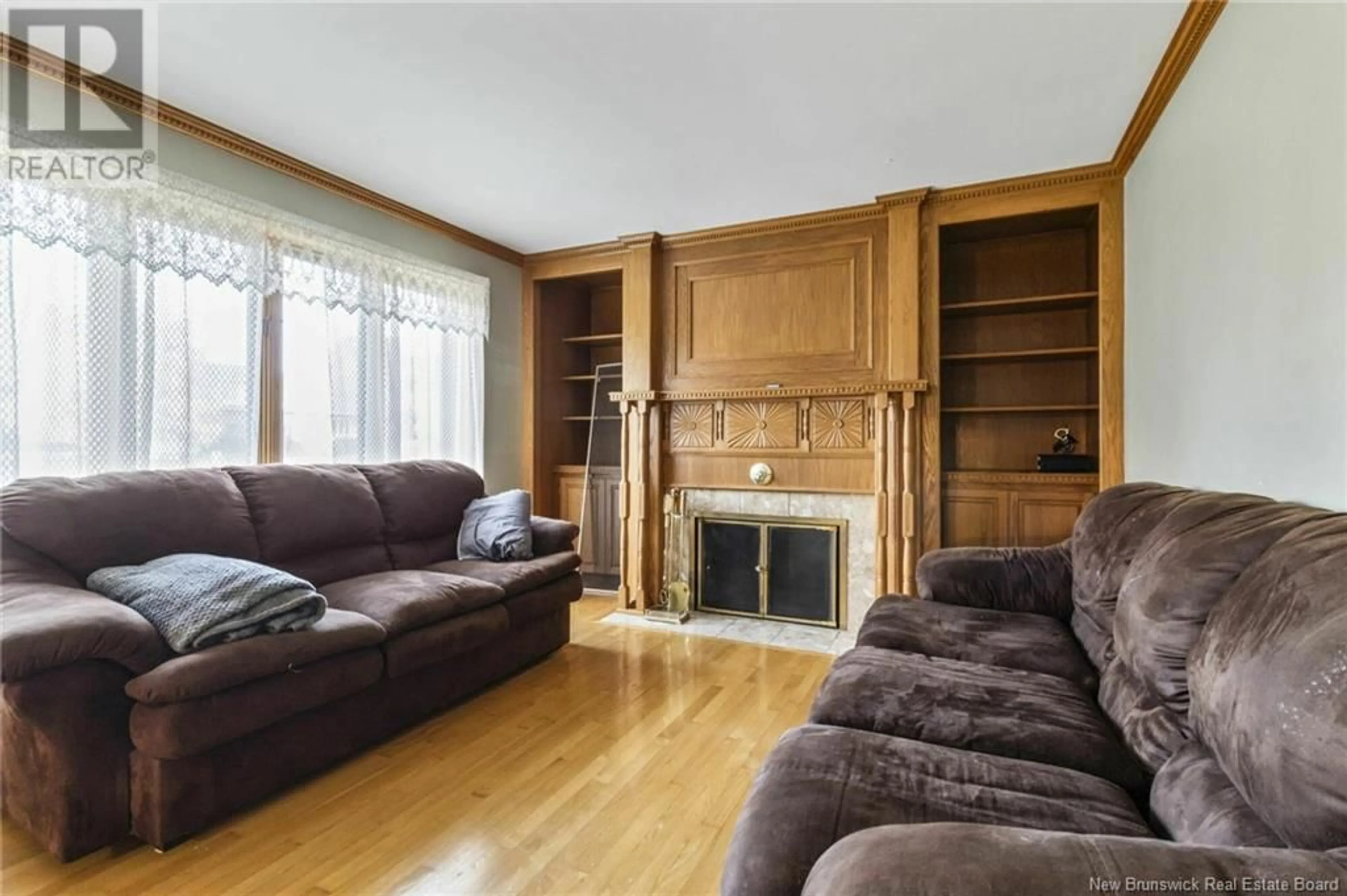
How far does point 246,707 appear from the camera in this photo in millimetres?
1704

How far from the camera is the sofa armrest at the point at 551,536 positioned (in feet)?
10.5

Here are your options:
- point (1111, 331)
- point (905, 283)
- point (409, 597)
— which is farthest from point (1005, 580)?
point (409, 597)

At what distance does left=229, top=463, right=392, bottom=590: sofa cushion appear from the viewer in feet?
8.12

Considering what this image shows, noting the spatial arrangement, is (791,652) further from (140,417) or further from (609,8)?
(140,417)

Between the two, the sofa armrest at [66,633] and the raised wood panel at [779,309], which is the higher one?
the raised wood panel at [779,309]

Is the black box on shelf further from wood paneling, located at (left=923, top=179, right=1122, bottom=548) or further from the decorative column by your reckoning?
the decorative column

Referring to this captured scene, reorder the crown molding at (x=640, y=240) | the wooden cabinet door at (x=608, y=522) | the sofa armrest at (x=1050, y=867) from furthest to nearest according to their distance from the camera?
the wooden cabinet door at (x=608, y=522), the crown molding at (x=640, y=240), the sofa armrest at (x=1050, y=867)

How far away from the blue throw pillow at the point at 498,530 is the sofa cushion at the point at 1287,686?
8.51 feet

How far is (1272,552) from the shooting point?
1.08m

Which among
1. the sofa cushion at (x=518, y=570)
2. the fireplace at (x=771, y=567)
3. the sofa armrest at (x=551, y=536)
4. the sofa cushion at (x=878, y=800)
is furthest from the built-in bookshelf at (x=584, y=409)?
the sofa cushion at (x=878, y=800)

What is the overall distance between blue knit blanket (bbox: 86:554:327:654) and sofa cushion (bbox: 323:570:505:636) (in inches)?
10.2

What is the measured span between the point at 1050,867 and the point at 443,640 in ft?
6.88

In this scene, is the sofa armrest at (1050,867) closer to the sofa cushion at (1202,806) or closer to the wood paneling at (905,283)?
the sofa cushion at (1202,806)

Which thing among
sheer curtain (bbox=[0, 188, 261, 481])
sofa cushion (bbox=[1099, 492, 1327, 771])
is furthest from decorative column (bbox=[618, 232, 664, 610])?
sofa cushion (bbox=[1099, 492, 1327, 771])
